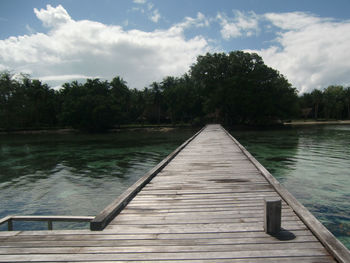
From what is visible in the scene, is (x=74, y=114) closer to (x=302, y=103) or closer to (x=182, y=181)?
(x=182, y=181)

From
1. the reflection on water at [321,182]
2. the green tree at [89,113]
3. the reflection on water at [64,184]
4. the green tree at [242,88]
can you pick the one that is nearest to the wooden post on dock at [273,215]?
the reflection on water at [321,182]

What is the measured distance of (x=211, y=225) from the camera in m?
3.62

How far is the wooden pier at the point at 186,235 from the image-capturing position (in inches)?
112

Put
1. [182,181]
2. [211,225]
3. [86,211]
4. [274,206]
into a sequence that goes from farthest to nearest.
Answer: [86,211] < [182,181] < [211,225] < [274,206]

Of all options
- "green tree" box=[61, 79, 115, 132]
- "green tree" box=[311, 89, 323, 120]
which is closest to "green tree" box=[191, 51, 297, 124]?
"green tree" box=[61, 79, 115, 132]

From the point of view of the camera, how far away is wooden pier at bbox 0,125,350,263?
2.84 meters

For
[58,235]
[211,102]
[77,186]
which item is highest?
[211,102]

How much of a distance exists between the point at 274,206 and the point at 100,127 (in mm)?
49521

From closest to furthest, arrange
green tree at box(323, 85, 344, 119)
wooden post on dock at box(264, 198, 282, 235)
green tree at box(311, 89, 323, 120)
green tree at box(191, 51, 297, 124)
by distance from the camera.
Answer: wooden post on dock at box(264, 198, 282, 235) → green tree at box(191, 51, 297, 124) → green tree at box(323, 85, 344, 119) → green tree at box(311, 89, 323, 120)

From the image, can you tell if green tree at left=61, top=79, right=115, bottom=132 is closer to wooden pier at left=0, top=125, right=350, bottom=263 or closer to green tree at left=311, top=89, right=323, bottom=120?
wooden pier at left=0, top=125, right=350, bottom=263

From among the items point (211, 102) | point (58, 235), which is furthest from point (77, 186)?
point (211, 102)

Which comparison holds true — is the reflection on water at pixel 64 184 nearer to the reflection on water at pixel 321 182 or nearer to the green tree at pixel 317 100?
the reflection on water at pixel 321 182

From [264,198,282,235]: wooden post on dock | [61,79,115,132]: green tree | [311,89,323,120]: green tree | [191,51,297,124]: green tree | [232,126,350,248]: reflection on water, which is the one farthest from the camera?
[311,89,323,120]: green tree

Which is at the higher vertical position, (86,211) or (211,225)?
(211,225)
